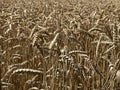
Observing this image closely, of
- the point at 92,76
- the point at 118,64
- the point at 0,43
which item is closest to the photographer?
the point at 118,64

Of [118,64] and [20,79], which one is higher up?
[118,64]

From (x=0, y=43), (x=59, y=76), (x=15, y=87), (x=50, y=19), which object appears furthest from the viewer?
(x=50, y=19)

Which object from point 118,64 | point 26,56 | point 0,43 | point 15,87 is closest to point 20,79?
point 15,87

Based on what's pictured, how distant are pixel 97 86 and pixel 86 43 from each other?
112 centimetres

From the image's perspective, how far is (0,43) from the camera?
4871 millimetres

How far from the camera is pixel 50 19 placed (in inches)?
208

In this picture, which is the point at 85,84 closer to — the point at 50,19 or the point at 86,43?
the point at 86,43

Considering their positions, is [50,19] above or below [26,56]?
above

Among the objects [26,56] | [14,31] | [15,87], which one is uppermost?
[14,31]

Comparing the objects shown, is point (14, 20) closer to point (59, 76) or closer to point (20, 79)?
point (20, 79)

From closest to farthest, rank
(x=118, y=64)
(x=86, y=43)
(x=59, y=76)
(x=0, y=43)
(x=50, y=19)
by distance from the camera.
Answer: (x=118, y=64) → (x=59, y=76) → (x=86, y=43) → (x=0, y=43) → (x=50, y=19)

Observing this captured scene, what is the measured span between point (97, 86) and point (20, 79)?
102 centimetres

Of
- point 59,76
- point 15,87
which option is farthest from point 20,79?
point 59,76

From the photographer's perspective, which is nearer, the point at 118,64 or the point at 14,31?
the point at 118,64
